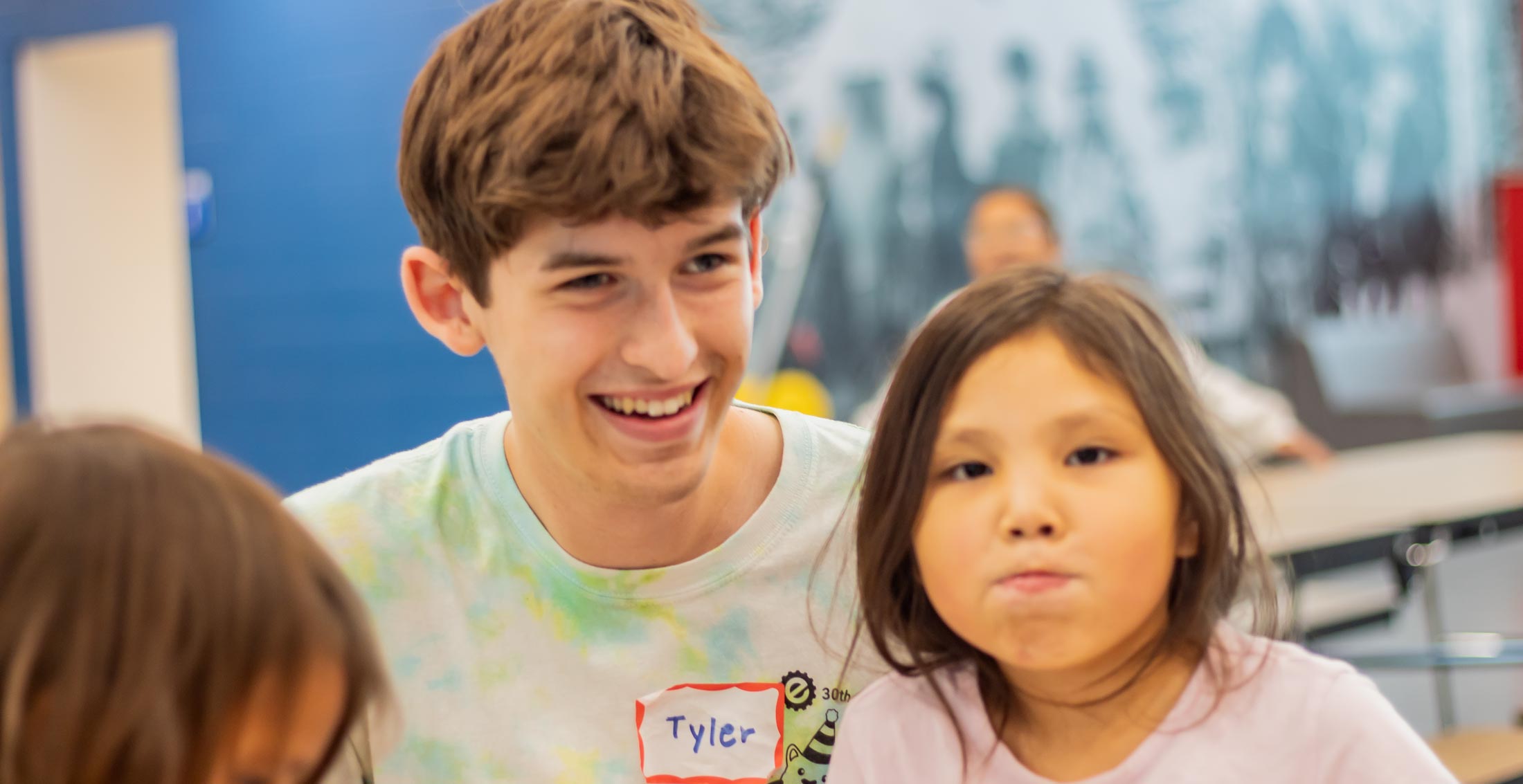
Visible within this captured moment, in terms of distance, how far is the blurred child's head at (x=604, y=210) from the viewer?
1305mm

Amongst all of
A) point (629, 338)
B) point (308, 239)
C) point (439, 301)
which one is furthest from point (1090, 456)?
point (308, 239)

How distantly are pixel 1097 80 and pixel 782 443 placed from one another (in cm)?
560

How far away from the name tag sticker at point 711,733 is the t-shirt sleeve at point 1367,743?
53 cm

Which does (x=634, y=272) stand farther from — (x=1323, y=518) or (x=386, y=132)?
(x=386, y=132)

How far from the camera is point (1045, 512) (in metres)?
1.08

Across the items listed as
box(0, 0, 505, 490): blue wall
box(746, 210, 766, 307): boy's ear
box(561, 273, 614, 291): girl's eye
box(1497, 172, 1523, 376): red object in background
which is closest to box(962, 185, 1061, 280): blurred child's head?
box(0, 0, 505, 490): blue wall

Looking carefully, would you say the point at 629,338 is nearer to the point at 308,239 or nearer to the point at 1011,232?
the point at 1011,232

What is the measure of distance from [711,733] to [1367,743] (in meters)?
0.60

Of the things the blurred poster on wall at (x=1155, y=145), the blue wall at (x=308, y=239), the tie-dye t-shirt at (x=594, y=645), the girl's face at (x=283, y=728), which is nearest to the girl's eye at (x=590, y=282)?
the tie-dye t-shirt at (x=594, y=645)

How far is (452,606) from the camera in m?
1.45

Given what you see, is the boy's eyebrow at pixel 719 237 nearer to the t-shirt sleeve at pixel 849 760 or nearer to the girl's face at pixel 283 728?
the t-shirt sleeve at pixel 849 760

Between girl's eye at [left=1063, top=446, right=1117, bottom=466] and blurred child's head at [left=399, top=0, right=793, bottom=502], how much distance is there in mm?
378

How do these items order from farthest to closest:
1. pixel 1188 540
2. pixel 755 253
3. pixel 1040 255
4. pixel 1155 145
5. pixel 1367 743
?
pixel 1155 145 → pixel 1040 255 → pixel 755 253 → pixel 1188 540 → pixel 1367 743

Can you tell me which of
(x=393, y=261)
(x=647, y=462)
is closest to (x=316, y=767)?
(x=647, y=462)
